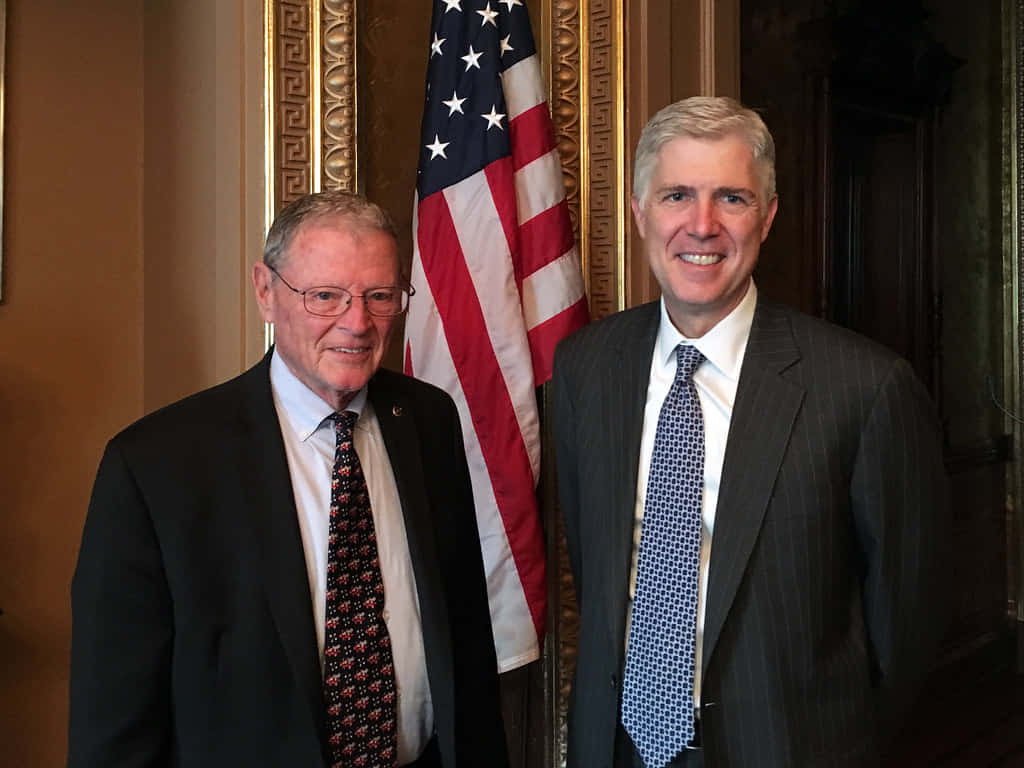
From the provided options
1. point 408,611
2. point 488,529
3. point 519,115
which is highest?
point 519,115

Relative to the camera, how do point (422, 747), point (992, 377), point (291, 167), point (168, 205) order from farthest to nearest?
point (992, 377) → point (168, 205) → point (291, 167) → point (422, 747)

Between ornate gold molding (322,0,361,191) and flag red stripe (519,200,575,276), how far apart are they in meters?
0.48

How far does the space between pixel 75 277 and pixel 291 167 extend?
648mm

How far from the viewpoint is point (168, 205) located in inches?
105

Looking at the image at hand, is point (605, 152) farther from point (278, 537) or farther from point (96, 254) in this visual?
point (278, 537)

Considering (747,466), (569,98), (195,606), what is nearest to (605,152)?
(569,98)

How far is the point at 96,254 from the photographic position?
2662 mm

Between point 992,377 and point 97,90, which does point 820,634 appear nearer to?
point 97,90

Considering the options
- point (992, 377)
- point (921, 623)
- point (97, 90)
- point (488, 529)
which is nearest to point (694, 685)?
point (921, 623)

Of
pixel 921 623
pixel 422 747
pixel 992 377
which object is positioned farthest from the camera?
pixel 992 377

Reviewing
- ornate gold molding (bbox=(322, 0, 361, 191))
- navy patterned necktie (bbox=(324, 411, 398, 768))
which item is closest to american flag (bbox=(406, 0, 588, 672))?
ornate gold molding (bbox=(322, 0, 361, 191))

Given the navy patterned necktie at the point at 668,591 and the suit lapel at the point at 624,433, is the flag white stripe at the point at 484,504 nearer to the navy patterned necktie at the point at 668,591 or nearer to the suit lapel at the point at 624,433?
the suit lapel at the point at 624,433

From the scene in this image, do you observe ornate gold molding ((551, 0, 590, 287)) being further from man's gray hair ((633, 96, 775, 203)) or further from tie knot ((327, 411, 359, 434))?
tie knot ((327, 411, 359, 434))

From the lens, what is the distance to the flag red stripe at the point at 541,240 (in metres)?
2.70
